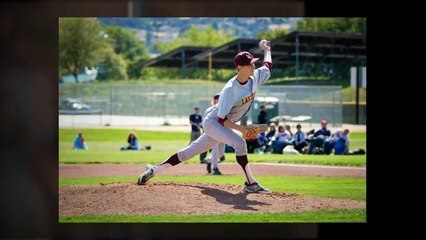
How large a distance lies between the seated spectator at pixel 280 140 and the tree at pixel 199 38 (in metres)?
16.3

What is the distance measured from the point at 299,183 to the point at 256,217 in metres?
2.09

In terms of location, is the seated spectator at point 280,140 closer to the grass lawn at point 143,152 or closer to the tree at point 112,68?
the grass lawn at point 143,152

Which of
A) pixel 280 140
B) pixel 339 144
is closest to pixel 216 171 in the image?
pixel 280 140

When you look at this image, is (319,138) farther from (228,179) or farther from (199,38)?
(199,38)

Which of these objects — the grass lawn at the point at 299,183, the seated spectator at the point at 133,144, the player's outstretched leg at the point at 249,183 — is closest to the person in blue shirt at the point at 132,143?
the seated spectator at the point at 133,144

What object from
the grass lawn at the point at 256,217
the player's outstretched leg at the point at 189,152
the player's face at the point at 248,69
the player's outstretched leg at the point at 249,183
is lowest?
the grass lawn at the point at 256,217

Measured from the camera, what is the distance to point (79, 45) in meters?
23.4

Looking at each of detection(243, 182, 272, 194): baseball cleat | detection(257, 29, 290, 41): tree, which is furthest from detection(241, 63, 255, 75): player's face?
detection(257, 29, 290, 41): tree

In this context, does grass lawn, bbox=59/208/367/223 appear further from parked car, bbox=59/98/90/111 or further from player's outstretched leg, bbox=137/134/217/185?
parked car, bbox=59/98/90/111

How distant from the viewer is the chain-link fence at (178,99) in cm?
2100

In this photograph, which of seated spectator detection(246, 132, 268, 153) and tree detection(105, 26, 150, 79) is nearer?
seated spectator detection(246, 132, 268, 153)

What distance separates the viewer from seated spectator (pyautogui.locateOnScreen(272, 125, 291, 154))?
15977 mm
